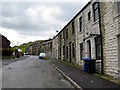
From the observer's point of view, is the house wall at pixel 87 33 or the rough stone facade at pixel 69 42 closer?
the house wall at pixel 87 33

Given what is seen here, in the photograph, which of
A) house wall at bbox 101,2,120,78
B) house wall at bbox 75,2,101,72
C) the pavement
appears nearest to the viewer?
the pavement

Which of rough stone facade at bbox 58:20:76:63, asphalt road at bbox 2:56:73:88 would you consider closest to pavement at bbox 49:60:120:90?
asphalt road at bbox 2:56:73:88

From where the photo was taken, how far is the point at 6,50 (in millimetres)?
34094

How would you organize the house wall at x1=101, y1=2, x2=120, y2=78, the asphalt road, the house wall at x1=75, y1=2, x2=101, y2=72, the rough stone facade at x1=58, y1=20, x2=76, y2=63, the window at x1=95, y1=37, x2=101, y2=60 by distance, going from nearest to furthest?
the asphalt road → the house wall at x1=101, y1=2, x2=120, y2=78 → the window at x1=95, y1=37, x2=101, y2=60 → the house wall at x1=75, y1=2, x2=101, y2=72 → the rough stone facade at x1=58, y1=20, x2=76, y2=63

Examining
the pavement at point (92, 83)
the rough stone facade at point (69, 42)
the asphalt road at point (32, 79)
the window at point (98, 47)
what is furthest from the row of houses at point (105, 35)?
the rough stone facade at point (69, 42)

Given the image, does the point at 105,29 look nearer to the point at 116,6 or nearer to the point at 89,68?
the point at 116,6

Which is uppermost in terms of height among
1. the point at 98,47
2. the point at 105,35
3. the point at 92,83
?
the point at 105,35

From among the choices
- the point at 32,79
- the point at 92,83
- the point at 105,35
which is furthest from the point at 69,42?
the point at 92,83

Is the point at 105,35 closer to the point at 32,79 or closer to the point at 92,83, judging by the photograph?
the point at 92,83

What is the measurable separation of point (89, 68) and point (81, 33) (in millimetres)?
5882

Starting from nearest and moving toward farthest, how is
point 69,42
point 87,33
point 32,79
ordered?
1. point 32,79
2. point 87,33
3. point 69,42

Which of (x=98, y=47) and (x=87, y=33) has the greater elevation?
(x=87, y=33)

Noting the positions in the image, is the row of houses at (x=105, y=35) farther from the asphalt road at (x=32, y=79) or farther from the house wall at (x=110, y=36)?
the asphalt road at (x=32, y=79)

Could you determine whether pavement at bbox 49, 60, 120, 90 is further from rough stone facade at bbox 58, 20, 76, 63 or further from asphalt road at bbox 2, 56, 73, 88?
rough stone facade at bbox 58, 20, 76, 63
